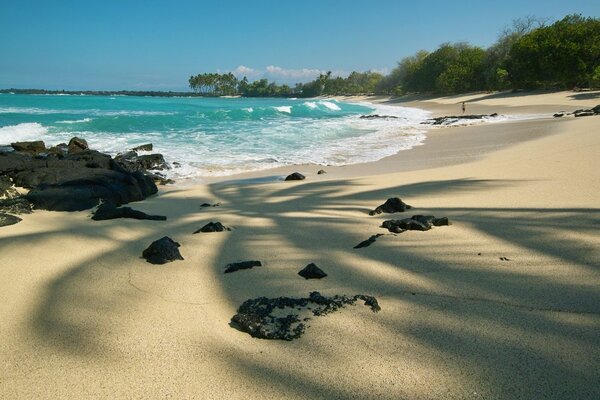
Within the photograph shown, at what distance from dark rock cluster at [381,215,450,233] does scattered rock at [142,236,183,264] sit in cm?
205

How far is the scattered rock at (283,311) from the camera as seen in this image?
203cm

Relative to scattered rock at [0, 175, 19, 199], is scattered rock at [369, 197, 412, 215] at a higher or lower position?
lower

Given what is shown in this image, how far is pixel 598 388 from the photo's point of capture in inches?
58.6

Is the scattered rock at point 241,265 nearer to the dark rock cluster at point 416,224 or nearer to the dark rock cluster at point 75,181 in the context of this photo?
the dark rock cluster at point 416,224

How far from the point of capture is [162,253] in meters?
3.19

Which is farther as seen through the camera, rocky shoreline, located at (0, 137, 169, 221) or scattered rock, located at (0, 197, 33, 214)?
rocky shoreline, located at (0, 137, 169, 221)

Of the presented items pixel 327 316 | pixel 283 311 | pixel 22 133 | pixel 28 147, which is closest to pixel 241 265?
pixel 283 311

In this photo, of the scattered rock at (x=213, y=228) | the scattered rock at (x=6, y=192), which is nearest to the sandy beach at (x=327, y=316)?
the scattered rock at (x=213, y=228)

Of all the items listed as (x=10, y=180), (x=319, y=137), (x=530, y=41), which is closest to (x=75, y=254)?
(x=10, y=180)

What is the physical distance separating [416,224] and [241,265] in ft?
5.87

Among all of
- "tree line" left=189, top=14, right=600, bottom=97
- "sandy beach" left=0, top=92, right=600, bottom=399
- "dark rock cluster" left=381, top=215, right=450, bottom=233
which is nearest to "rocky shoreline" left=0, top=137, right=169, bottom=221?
"sandy beach" left=0, top=92, right=600, bottom=399

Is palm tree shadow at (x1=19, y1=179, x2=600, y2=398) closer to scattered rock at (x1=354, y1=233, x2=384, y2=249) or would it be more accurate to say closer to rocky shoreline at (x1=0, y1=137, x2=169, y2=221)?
scattered rock at (x1=354, y1=233, x2=384, y2=249)

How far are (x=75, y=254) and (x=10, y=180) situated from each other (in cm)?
639

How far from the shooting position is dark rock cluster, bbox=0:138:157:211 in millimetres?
5750
